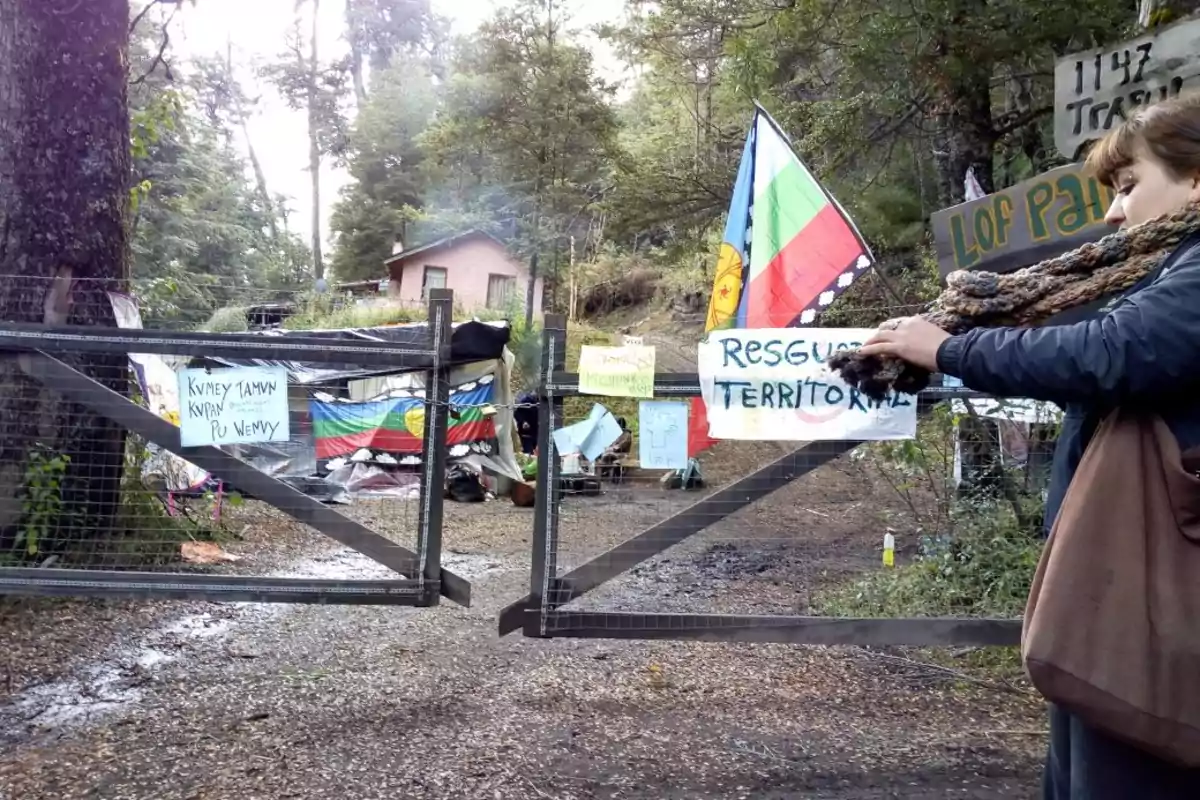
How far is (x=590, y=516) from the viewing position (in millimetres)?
6500

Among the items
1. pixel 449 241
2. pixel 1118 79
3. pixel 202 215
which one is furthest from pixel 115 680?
pixel 202 215

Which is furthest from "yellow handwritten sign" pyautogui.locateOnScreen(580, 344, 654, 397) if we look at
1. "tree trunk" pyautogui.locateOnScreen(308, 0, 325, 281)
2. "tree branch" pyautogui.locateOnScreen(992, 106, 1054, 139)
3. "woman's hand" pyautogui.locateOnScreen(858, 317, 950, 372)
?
"tree trunk" pyautogui.locateOnScreen(308, 0, 325, 281)

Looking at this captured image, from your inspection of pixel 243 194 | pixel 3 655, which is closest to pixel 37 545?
pixel 3 655

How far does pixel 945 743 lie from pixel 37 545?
4.64m

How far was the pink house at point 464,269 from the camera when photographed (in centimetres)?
2664

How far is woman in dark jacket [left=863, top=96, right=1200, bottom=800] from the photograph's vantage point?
1.44 metres

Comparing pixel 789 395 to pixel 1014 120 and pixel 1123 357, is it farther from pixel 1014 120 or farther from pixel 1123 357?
pixel 1014 120

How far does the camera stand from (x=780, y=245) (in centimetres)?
439

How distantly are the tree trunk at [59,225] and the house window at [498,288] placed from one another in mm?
20938

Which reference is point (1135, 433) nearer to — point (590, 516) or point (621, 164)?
point (590, 516)

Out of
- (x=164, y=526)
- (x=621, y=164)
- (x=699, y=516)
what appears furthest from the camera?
(x=621, y=164)

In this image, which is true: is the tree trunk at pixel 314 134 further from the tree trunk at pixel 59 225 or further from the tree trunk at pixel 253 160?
the tree trunk at pixel 59 225

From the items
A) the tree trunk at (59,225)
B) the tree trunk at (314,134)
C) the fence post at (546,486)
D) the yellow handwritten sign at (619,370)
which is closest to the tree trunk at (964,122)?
the yellow handwritten sign at (619,370)

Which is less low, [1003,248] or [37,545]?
[1003,248]
